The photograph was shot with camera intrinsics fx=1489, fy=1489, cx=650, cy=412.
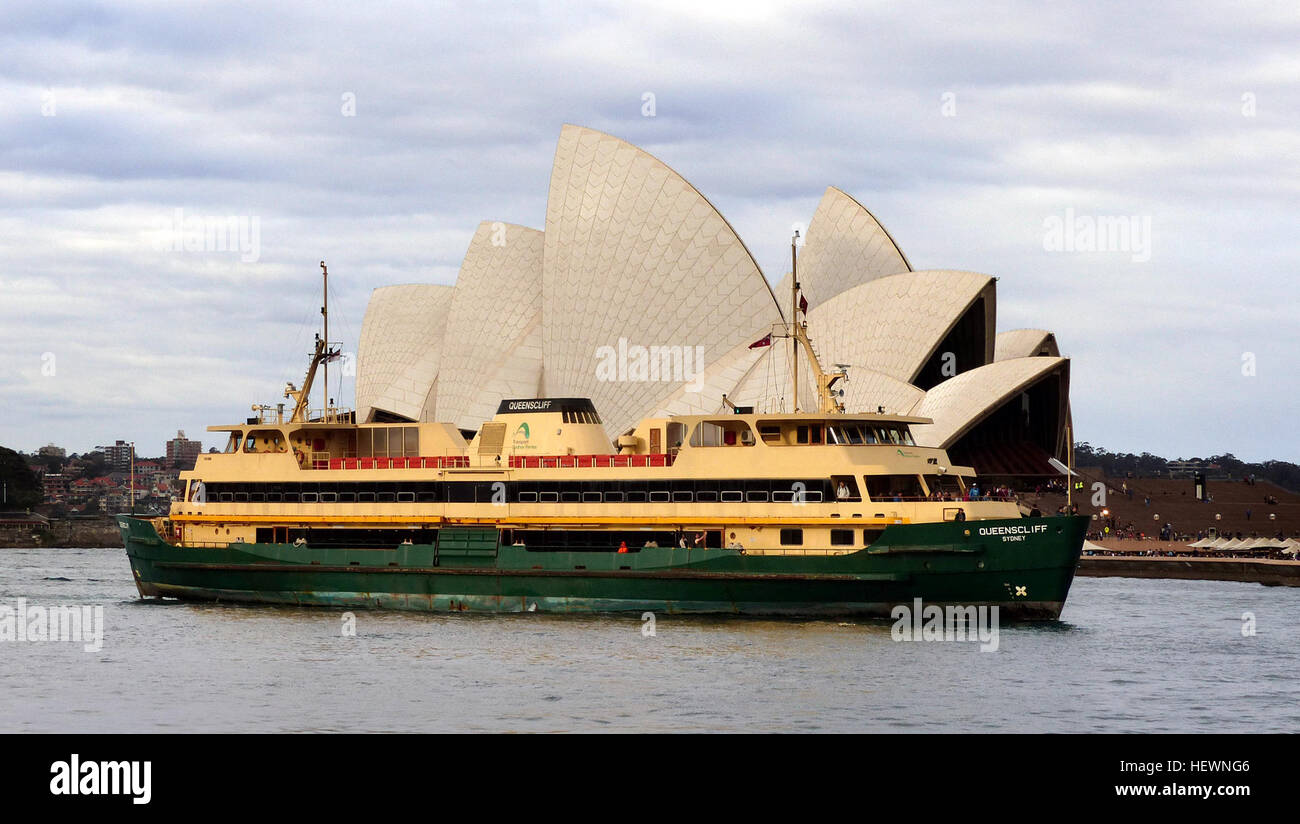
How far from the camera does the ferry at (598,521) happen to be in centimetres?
3456

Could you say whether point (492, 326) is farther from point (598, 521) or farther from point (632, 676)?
point (632, 676)

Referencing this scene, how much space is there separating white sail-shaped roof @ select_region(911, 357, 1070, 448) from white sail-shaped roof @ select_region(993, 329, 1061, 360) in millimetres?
14199

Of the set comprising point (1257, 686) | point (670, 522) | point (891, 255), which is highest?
point (891, 255)

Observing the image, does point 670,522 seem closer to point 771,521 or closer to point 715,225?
point 771,521

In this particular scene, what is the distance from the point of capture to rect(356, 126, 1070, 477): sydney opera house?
71.1 metres

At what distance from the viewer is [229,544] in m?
42.1

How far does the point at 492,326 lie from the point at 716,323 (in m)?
16.7

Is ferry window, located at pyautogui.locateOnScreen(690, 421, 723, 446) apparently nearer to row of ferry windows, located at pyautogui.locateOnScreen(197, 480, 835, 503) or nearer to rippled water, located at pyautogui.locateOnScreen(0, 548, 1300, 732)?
row of ferry windows, located at pyautogui.locateOnScreen(197, 480, 835, 503)

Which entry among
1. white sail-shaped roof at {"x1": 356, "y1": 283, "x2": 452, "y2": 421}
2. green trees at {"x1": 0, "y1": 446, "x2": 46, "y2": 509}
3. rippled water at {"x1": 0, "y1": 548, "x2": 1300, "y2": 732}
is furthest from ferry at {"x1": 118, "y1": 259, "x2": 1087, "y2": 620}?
green trees at {"x1": 0, "y1": 446, "x2": 46, "y2": 509}

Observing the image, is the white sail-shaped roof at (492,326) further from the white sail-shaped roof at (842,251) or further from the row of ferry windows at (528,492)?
the row of ferry windows at (528,492)

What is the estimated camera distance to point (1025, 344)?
8575 centimetres
